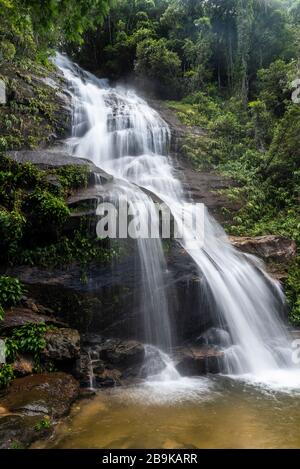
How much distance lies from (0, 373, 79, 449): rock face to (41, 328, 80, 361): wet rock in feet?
1.19

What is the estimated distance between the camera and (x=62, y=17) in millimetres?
5555

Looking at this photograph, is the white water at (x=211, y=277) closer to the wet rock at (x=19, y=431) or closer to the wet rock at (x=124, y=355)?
the wet rock at (x=124, y=355)

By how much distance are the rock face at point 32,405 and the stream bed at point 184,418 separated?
0.17 m

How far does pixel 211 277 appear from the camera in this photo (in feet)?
29.7

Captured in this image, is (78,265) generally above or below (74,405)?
above

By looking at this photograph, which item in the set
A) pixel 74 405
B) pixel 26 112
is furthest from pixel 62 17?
pixel 26 112

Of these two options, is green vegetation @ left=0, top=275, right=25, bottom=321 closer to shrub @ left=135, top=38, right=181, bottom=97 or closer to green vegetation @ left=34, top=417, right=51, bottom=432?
green vegetation @ left=34, top=417, right=51, bottom=432

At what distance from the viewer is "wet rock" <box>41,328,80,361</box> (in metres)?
6.61

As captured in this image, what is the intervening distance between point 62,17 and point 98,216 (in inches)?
163

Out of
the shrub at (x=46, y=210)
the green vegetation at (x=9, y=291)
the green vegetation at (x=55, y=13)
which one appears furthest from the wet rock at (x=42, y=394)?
the green vegetation at (x=55, y=13)

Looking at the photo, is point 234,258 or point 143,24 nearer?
point 234,258

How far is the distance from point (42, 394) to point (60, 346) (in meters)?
1.26

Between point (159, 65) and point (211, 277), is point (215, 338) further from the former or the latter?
point (159, 65)
